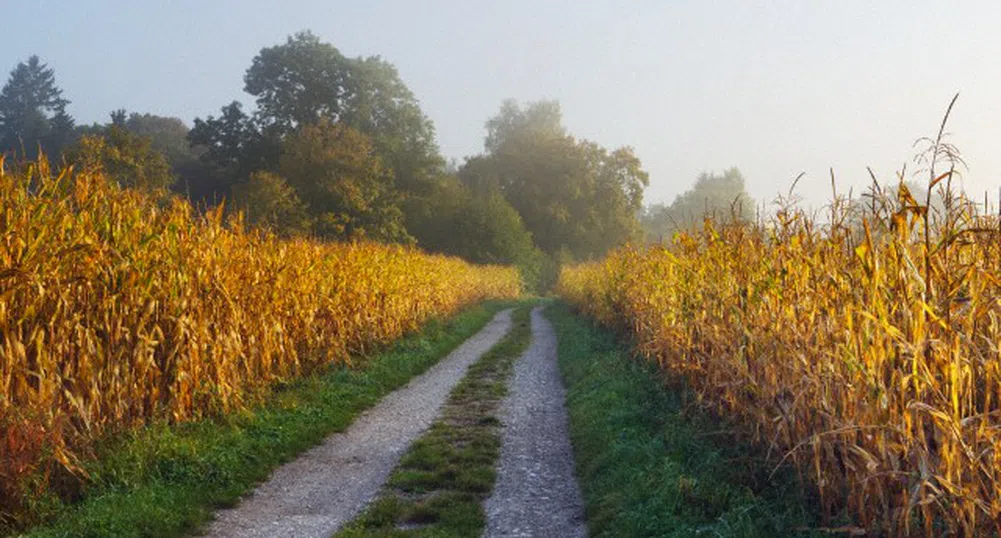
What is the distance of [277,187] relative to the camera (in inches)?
1401

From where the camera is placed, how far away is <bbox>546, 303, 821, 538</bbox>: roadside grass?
5996 millimetres

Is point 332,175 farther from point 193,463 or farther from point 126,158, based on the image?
point 193,463

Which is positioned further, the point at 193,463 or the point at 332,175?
the point at 332,175

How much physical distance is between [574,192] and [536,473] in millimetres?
65992

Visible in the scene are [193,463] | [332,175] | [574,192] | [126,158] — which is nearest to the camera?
[193,463]

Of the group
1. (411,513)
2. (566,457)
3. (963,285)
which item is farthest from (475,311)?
(963,285)

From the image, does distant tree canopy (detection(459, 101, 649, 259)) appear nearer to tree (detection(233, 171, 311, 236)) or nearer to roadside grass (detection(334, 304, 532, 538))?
tree (detection(233, 171, 311, 236))

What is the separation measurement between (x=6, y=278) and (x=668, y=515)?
20.4ft

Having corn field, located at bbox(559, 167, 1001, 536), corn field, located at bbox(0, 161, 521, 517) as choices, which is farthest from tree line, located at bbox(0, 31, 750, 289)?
Result: corn field, located at bbox(559, 167, 1001, 536)

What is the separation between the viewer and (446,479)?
8.48 meters

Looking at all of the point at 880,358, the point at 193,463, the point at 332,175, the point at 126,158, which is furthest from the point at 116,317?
the point at 332,175

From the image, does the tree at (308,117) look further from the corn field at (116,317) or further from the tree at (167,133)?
the corn field at (116,317)

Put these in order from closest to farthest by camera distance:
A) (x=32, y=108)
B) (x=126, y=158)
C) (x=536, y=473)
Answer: (x=536, y=473) → (x=126, y=158) → (x=32, y=108)

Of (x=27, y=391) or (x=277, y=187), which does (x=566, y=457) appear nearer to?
(x=27, y=391)
